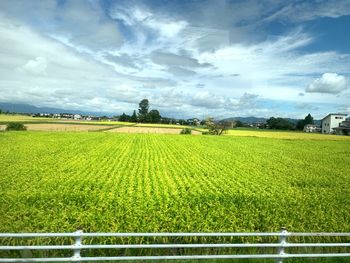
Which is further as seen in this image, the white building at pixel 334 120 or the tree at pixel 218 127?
the white building at pixel 334 120

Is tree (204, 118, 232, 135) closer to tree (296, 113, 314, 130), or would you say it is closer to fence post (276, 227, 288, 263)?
tree (296, 113, 314, 130)

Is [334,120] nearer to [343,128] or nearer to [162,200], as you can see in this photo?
[343,128]

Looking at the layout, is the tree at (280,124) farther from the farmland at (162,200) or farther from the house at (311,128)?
the farmland at (162,200)

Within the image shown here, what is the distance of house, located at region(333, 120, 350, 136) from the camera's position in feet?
385

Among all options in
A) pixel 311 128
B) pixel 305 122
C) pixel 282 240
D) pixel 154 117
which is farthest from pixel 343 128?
pixel 282 240

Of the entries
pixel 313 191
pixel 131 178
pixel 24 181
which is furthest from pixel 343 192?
pixel 24 181

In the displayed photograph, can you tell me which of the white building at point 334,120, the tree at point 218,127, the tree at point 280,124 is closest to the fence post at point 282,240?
the tree at point 218,127

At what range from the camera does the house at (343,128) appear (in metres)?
117

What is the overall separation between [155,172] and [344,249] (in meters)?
13.4

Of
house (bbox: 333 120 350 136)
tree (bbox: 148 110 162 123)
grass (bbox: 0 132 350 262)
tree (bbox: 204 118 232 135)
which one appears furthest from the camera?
tree (bbox: 148 110 162 123)

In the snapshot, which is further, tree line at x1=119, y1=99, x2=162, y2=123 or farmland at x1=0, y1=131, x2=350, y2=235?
tree line at x1=119, y1=99, x2=162, y2=123

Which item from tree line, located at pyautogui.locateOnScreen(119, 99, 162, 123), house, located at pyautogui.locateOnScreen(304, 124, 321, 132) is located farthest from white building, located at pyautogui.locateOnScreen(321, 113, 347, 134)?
tree line, located at pyautogui.locateOnScreen(119, 99, 162, 123)

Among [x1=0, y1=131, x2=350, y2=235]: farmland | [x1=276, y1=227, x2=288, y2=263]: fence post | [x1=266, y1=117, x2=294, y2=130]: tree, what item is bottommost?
[x1=0, y1=131, x2=350, y2=235]: farmland

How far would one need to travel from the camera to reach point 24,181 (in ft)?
56.6
